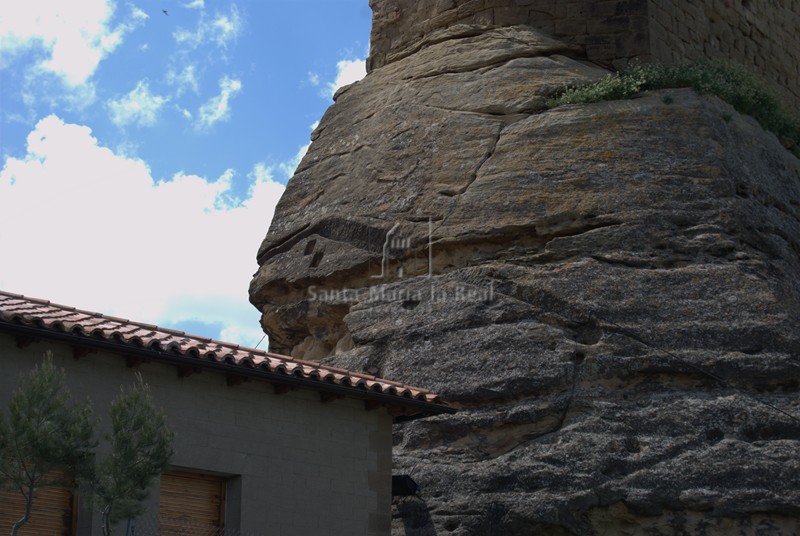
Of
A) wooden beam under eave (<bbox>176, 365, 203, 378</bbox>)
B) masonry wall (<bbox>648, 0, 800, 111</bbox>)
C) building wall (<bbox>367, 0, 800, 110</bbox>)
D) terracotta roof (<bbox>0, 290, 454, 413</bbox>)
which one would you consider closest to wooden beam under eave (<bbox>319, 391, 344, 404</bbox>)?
terracotta roof (<bbox>0, 290, 454, 413</bbox>)

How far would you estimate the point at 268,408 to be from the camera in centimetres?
1274

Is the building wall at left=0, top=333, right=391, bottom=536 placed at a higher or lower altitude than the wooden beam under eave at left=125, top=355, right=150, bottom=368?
lower

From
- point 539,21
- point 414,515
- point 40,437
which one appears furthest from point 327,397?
point 539,21

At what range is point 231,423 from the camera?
40.8 ft

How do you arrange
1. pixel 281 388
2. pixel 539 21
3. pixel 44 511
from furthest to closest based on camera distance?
pixel 539 21, pixel 281 388, pixel 44 511

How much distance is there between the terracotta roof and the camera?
1120cm

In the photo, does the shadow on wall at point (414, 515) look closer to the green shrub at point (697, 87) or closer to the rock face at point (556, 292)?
the rock face at point (556, 292)

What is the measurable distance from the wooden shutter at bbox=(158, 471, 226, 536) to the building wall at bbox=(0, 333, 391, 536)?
167 millimetres

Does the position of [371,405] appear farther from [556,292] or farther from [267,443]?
[556,292]

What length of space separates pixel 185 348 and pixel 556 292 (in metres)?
5.40

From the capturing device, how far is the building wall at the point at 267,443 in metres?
11.7

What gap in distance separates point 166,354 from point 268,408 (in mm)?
1501

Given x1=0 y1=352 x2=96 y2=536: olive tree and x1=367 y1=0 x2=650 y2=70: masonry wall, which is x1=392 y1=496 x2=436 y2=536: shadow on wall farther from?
x1=367 y1=0 x2=650 y2=70: masonry wall

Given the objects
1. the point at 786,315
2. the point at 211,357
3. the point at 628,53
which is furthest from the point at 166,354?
the point at 628,53
